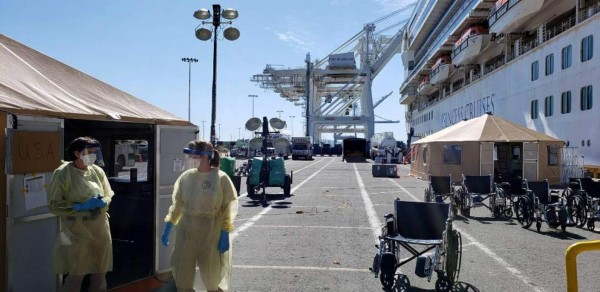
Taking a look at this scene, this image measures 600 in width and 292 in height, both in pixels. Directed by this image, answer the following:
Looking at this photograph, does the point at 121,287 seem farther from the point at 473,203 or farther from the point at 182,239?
the point at 473,203

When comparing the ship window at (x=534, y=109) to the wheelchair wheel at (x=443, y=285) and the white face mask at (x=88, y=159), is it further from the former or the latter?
the white face mask at (x=88, y=159)

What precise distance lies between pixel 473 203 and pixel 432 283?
6696mm

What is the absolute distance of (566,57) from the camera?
86.4 ft

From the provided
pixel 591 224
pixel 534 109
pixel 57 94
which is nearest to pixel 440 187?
pixel 591 224

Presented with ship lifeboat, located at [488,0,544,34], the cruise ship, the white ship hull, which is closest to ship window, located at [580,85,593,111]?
the cruise ship

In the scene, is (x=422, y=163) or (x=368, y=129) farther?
(x=368, y=129)

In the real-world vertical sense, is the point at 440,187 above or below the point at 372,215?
above

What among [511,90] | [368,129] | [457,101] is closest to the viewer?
[511,90]

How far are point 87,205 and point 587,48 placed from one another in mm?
26070

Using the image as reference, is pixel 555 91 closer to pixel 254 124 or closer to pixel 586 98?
pixel 586 98

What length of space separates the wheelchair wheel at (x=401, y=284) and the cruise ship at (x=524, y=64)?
2051cm

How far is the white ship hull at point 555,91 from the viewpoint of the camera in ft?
76.0

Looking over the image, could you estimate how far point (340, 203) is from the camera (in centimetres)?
1444

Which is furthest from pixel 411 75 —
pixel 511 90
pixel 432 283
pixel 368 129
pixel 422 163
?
pixel 432 283
